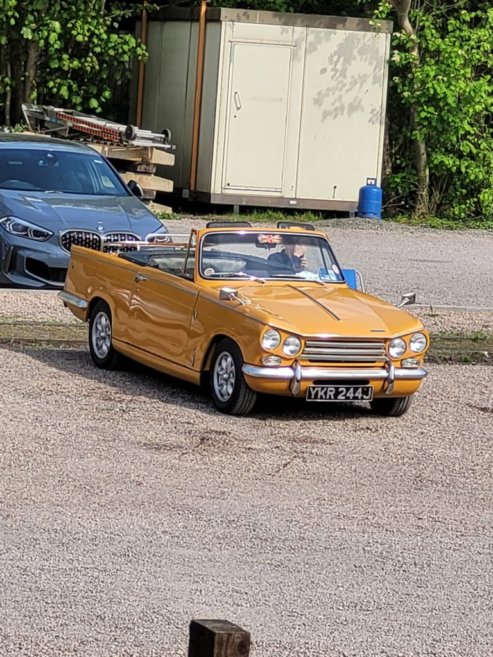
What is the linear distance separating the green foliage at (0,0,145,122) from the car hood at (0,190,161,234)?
9.58 metres

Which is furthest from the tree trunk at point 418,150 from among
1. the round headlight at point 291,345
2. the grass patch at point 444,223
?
the round headlight at point 291,345

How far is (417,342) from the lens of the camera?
10.6 meters

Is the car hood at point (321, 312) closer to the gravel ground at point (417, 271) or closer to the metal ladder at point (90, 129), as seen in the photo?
the gravel ground at point (417, 271)

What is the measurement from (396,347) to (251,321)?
3.44 ft

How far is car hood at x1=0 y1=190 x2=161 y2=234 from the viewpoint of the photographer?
49.0ft

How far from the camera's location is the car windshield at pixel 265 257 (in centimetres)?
1134

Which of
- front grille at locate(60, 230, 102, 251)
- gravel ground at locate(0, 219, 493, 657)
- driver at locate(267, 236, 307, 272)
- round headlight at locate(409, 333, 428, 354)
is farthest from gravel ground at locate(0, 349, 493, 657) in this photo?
front grille at locate(60, 230, 102, 251)

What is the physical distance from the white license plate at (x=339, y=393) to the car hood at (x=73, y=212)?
5100mm

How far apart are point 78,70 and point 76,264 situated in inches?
556

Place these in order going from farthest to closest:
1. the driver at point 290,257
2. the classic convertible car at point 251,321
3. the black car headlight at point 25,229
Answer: the black car headlight at point 25,229 → the driver at point 290,257 → the classic convertible car at point 251,321

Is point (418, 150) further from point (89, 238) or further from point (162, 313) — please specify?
point (162, 313)

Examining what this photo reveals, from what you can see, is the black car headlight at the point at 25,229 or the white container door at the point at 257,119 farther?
the white container door at the point at 257,119

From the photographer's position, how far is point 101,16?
2561 centimetres

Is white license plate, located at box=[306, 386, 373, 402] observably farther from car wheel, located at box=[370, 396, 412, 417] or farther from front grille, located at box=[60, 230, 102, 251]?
front grille, located at box=[60, 230, 102, 251]
